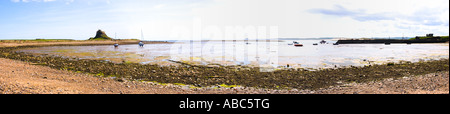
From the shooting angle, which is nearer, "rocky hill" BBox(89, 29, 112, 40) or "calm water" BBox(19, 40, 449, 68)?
"calm water" BBox(19, 40, 449, 68)

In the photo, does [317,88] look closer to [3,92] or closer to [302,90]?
[302,90]

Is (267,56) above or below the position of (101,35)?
below

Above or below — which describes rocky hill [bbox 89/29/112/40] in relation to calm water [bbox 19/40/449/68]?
above

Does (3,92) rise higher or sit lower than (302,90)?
higher

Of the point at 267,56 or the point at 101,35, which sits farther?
the point at 101,35

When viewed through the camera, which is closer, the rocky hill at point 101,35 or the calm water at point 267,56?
the calm water at point 267,56

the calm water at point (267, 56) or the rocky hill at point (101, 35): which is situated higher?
the rocky hill at point (101, 35)

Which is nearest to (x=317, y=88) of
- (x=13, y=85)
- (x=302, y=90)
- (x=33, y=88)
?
(x=302, y=90)

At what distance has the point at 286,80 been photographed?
60.2 ft
